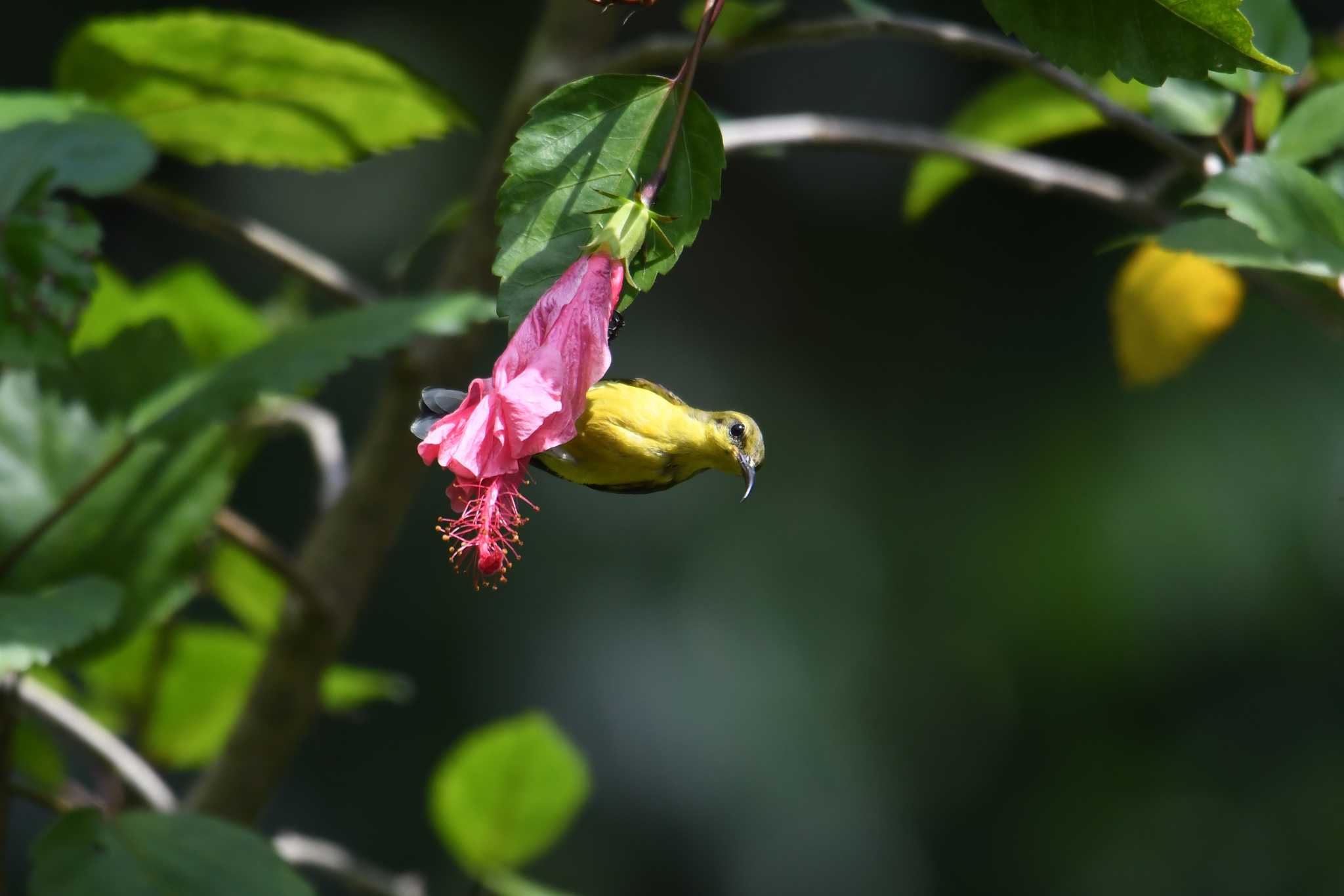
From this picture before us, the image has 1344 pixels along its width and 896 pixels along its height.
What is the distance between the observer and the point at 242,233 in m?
0.74

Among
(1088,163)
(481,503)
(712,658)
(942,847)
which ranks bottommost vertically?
(942,847)

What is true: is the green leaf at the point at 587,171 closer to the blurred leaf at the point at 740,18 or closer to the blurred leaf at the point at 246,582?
the blurred leaf at the point at 740,18

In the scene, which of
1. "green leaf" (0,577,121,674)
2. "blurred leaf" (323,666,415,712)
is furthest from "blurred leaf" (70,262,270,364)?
"green leaf" (0,577,121,674)

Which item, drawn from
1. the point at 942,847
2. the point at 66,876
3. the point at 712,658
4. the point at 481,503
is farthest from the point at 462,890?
the point at 481,503

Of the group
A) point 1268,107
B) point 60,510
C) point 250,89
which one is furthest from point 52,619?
point 1268,107

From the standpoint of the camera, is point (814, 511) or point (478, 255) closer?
point (478, 255)

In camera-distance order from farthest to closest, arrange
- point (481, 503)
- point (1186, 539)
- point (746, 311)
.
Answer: point (746, 311) → point (1186, 539) → point (481, 503)

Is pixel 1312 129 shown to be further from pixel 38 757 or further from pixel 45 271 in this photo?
pixel 38 757

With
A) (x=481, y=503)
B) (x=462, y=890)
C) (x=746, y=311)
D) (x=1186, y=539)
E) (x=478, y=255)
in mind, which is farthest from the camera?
(x=746, y=311)

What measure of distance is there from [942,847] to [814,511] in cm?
52

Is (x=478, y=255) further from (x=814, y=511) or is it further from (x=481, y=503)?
(x=814, y=511)

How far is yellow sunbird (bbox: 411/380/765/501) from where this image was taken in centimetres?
46

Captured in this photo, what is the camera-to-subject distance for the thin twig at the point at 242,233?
2.43 feet

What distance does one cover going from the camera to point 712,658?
183 cm
